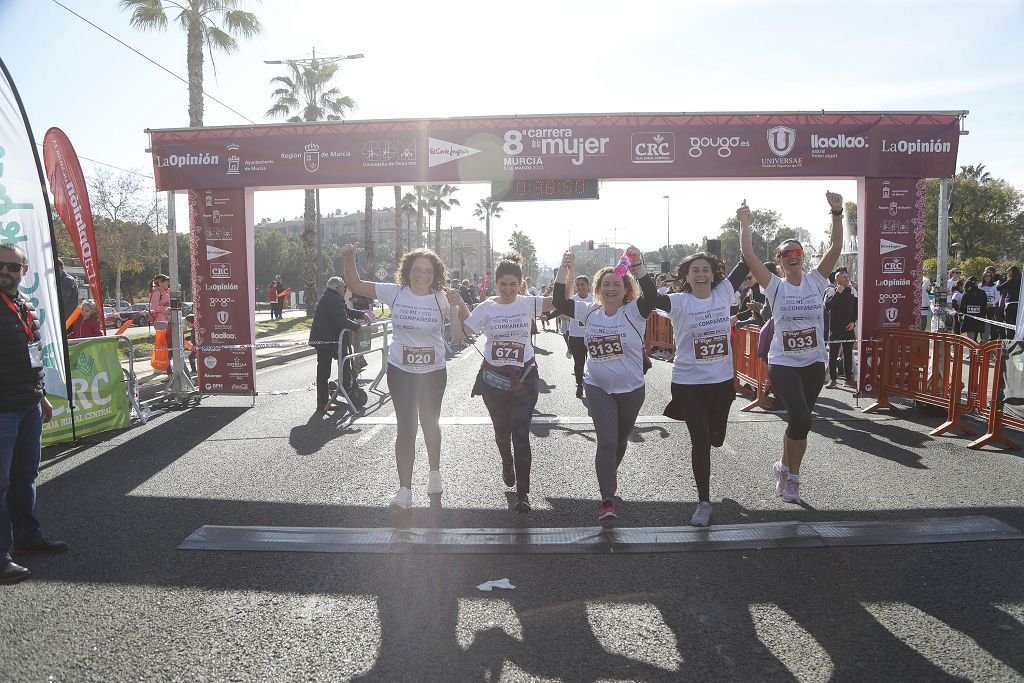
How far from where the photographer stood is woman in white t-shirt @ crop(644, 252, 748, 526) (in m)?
5.20

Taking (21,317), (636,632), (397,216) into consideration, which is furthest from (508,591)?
(397,216)

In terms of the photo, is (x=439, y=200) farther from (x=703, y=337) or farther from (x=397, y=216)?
(x=703, y=337)

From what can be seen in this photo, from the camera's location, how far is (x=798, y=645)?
3.43m

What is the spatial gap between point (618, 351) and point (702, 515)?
1286 mm

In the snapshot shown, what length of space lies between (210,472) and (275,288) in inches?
1178

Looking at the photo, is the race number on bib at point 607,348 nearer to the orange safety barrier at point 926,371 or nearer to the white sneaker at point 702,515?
the white sneaker at point 702,515

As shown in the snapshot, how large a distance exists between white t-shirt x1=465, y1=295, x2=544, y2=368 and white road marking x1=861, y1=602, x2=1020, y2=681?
9.31 ft

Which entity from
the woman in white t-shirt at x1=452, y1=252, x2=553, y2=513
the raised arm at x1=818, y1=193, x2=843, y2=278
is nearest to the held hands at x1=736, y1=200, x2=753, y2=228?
the raised arm at x1=818, y1=193, x2=843, y2=278

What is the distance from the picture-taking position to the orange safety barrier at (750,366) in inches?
429

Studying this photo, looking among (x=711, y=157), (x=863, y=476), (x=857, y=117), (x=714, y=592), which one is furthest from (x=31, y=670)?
(x=857, y=117)

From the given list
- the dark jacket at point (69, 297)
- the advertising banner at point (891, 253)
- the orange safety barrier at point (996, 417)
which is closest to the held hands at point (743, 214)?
the orange safety barrier at point (996, 417)

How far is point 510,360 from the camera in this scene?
18.6 ft

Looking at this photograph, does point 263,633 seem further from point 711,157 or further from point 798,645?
point 711,157

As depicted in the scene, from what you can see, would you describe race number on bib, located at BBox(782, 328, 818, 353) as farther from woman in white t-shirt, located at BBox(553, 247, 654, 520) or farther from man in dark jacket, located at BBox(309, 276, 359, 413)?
man in dark jacket, located at BBox(309, 276, 359, 413)
